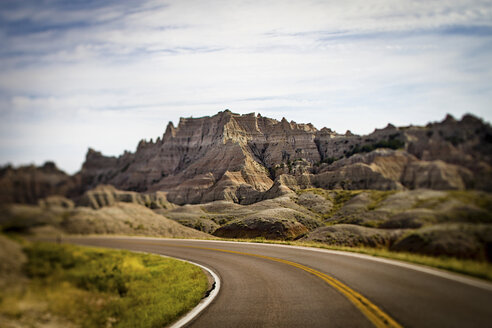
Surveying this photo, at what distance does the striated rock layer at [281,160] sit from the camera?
5.93m

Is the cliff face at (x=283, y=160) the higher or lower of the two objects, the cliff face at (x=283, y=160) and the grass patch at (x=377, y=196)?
the higher

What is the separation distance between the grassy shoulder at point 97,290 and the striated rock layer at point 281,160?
1.26 meters

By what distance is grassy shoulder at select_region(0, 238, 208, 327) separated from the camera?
5.26 meters

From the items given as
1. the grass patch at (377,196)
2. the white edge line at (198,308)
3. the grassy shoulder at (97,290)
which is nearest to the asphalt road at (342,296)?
the white edge line at (198,308)

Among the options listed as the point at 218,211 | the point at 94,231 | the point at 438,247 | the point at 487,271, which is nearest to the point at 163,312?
the point at 94,231

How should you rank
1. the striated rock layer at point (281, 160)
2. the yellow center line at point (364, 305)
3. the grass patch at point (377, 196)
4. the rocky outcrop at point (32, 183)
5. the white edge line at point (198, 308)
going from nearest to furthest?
the rocky outcrop at point (32, 183)
the yellow center line at point (364, 305)
the striated rock layer at point (281, 160)
the white edge line at point (198, 308)
the grass patch at point (377, 196)

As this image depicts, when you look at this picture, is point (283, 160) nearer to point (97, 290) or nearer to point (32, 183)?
point (97, 290)

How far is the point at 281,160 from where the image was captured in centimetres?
11106

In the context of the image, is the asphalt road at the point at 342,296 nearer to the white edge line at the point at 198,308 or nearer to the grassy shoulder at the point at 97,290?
the white edge line at the point at 198,308

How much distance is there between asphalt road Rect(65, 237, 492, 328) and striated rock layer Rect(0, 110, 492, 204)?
1.84 metres

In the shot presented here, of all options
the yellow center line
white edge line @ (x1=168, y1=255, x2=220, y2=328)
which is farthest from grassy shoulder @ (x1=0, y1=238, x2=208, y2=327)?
the yellow center line

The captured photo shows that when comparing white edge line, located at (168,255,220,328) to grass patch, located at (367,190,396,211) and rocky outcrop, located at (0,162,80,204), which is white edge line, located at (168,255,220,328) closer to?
rocky outcrop, located at (0,162,80,204)

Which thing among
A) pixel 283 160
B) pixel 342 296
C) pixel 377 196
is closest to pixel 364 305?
pixel 342 296

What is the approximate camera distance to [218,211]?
74.1 metres
